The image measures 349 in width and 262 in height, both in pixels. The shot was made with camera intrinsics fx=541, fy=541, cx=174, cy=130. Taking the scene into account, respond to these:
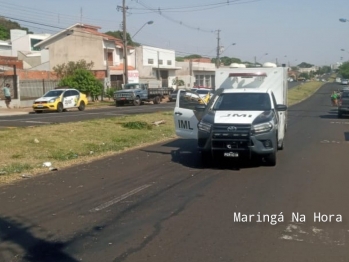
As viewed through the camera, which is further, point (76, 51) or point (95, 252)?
→ point (76, 51)

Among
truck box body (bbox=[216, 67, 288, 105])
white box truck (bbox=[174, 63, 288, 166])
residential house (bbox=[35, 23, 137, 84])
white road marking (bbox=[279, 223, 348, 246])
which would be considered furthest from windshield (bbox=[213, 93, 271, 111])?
residential house (bbox=[35, 23, 137, 84])

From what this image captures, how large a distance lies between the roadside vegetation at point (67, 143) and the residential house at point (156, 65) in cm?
5099

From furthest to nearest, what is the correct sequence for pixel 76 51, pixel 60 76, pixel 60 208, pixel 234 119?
pixel 76 51, pixel 60 76, pixel 234 119, pixel 60 208

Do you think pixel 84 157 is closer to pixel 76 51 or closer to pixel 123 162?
pixel 123 162

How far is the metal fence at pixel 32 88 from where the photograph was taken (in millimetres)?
44409

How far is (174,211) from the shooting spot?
8.41m

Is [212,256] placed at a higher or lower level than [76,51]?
lower

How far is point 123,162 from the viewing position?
539 inches

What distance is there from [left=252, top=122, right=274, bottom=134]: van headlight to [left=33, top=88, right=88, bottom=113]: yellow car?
2564 centimetres

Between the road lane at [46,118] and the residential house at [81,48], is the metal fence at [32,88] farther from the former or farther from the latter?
the residential house at [81,48]

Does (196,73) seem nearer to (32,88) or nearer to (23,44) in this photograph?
(23,44)

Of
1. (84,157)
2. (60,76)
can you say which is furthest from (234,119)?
(60,76)

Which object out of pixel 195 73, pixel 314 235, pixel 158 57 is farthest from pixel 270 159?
pixel 195 73

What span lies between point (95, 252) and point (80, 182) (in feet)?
15.2
